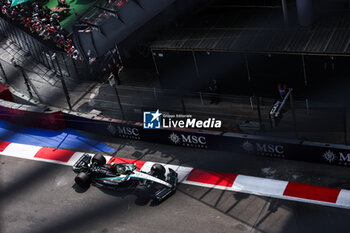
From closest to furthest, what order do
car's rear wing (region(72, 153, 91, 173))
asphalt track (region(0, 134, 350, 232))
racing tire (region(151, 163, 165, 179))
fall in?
asphalt track (region(0, 134, 350, 232)) < racing tire (region(151, 163, 165, 179)) < car's rear wing (region(72, 153, 91, 173))

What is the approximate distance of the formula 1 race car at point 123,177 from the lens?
19.9 metres

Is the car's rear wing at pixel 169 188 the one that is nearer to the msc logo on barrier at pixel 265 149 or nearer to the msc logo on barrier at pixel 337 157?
the msc logo on barrier at pixel 265 149

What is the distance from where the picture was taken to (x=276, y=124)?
69.8 feet

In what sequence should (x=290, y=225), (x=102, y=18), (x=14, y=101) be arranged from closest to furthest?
1. (x=290, y=225)
2. (x=102, y=18)
3. (x=14, y=101)

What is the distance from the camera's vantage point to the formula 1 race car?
19906 mm

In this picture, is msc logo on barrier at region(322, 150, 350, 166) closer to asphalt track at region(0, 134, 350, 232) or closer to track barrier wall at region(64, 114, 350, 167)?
track barrier wall at region(64, 114, 350, 167)

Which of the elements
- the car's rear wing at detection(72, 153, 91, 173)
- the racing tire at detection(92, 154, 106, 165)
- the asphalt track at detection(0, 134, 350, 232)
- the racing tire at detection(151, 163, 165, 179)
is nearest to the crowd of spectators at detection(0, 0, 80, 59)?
the car's rear wing at detection(72, 153, 91, 173)

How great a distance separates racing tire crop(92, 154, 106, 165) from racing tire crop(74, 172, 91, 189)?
2.76 feet

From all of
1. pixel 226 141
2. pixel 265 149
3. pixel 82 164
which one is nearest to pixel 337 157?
pixel 265 149

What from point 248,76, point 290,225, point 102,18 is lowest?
point 290,225

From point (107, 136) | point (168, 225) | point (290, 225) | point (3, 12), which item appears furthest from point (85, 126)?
point (3, 12)

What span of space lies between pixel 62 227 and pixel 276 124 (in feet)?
30.9

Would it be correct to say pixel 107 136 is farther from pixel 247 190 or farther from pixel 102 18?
pixel 247 190

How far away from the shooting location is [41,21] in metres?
32.6
